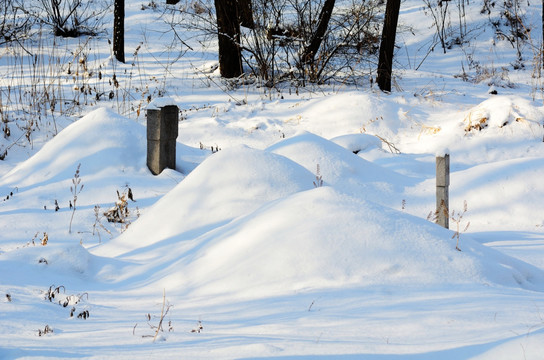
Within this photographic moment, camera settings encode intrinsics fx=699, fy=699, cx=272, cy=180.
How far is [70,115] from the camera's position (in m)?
10.0

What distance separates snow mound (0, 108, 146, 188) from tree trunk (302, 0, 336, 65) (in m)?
4.40

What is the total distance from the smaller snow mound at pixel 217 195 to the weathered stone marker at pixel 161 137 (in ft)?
5.61

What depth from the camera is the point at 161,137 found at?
22.9ft

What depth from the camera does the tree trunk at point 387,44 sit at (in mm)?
10766

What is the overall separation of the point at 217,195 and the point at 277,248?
1.42m

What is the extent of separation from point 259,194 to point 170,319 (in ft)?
6.54

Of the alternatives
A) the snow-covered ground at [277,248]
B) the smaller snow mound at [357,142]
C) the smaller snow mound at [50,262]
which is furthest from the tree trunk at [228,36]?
the smaller snow mound at [50,262]

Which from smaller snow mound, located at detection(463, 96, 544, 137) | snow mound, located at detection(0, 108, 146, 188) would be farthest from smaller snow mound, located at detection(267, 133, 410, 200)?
smaller snow mound, located at detection(463, 96, 544, 137)

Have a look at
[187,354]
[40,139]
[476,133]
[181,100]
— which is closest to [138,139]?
[40,139]

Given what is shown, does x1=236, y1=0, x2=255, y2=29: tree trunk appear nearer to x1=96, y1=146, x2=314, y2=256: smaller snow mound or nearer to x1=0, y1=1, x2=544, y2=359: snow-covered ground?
x1=0, y1=1, x2=544, y2=359: snow-covered ground

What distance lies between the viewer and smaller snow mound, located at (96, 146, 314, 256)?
4914mm

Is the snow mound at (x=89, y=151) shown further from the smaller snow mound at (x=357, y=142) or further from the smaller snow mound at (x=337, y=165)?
the smaller snow mound at (x=357, y=142)

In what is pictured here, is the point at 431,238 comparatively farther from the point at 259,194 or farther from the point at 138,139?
the point at 138,139

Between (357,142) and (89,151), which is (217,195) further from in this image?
(357,142)
